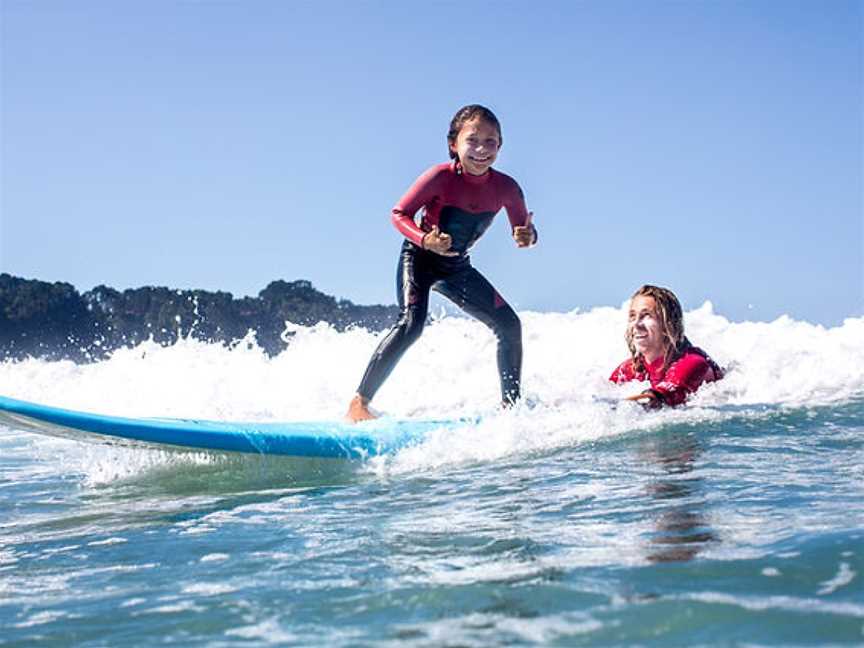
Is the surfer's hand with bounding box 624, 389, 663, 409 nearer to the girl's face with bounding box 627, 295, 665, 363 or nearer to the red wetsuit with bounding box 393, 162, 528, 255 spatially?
the girl's face with bounding box 627, 295, 665, 363

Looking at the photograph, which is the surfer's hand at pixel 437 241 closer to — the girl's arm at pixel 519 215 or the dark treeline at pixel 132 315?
the girl's arm at pixel 519 215

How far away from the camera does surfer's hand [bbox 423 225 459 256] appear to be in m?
5.23

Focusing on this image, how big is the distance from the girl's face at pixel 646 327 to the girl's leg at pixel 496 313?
70cm

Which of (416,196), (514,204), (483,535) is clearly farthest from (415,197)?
(483,535)

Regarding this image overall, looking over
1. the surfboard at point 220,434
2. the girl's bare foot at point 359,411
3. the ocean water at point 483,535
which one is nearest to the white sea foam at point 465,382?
the ocean water at point 483,535

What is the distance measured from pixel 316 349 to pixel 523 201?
23.2 feet

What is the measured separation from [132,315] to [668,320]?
923 inches

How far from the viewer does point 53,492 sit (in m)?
4.74

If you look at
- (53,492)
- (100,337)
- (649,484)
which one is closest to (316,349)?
(53,492)

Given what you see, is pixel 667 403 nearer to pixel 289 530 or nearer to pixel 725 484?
pixel 725 484

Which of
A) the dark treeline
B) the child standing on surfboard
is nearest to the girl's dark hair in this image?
the child standing on surfboard

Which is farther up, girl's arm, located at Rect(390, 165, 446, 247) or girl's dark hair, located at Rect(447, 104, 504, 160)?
girl's dark hair, located at Rect(447, 104, 504, 160)

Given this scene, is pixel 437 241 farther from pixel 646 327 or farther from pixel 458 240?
pixel 646 327

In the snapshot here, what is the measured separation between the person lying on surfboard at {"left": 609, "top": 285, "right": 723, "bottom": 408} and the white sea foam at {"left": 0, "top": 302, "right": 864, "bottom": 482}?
142 mm
